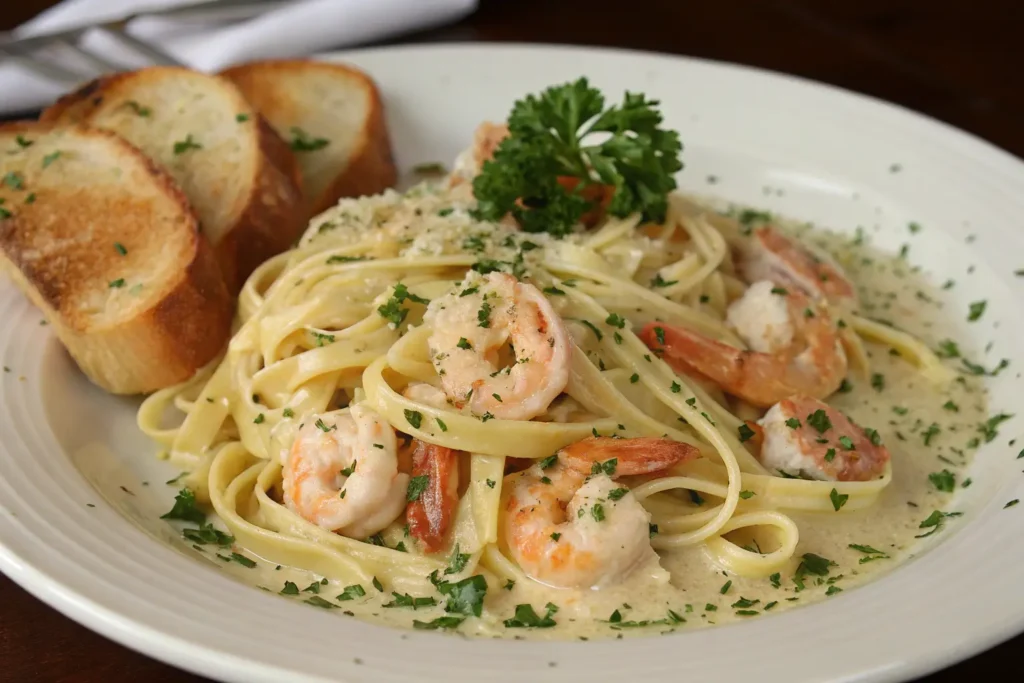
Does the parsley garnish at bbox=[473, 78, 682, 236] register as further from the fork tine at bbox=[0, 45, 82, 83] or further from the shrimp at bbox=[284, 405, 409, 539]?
the fork tine at bbox=[0, 45, 82, 83]

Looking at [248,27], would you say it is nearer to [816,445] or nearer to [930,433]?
[816,445]

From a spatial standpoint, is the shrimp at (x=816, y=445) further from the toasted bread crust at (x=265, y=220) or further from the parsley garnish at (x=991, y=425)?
the toasted bread crust at (x=265, y=220)

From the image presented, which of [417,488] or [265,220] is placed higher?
A: [265,220]

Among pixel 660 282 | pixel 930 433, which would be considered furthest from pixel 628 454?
pixel 930 433

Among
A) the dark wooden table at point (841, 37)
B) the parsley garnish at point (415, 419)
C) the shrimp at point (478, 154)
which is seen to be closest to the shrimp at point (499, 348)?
the parsley garnish at point (415, 419)

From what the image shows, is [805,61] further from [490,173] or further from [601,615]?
[601,615]

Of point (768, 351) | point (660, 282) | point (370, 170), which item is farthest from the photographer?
point (370, 170)
